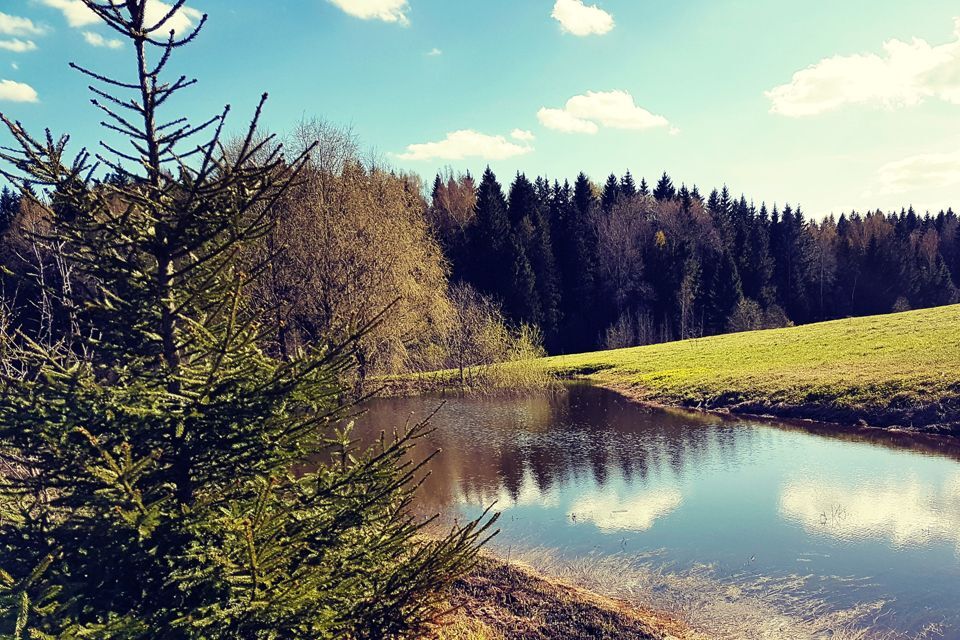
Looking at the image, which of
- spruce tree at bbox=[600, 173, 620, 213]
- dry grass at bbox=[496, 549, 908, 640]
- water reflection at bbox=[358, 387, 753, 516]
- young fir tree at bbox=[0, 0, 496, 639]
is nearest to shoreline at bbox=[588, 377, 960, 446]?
water reflection at bbox=[358, 387, 753, 516]

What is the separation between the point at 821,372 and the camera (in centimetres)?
2447

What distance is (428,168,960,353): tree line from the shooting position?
53438 mm

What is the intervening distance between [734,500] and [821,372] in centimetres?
1377

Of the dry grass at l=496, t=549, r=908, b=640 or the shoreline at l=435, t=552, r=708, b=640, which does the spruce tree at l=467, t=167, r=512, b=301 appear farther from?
the shoreline at l=435, t=552, r=708, b=640

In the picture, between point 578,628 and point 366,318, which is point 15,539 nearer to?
point 578,628

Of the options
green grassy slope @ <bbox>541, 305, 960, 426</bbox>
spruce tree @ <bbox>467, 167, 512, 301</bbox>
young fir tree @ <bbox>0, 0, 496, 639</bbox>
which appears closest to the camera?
young fir tree @ <bbox>0, 0, 496, 639</bbox>

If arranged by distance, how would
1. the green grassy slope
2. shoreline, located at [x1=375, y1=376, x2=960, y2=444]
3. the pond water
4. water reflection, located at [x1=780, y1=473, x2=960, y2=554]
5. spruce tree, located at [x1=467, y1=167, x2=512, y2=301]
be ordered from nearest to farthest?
the pond water
water reflection, located at [x1=780, y1=473, x2=960, y2=554]
shoreline, located at [x1=375, y1=376, x2=960, y2=444]
the green grassy slope
spruce tree, located at [x1=467, y1=167, x2=512, y2=301]

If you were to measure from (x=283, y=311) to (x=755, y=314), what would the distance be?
152 feet

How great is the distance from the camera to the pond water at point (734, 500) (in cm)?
1007

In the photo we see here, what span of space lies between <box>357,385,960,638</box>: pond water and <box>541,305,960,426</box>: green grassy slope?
185cm

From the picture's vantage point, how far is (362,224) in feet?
88.2

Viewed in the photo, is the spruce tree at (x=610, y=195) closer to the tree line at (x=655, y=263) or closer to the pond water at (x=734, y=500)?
the tree line at (x=655, y=263)

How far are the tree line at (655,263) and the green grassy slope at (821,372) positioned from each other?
1512 centimetres

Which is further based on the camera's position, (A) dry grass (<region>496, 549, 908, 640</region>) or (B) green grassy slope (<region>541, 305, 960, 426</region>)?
(B) green grassy slope (<region>541, 305, 960, 426</region>)
